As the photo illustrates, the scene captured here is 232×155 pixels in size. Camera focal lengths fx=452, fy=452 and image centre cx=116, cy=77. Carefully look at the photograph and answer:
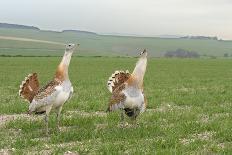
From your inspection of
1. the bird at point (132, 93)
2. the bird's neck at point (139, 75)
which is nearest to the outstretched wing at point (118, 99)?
the bird at point (132, 93)

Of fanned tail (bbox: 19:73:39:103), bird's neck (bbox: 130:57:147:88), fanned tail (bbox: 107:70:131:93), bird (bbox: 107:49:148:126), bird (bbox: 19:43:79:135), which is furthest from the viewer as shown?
fanned tail (bbox: 107:70:131:93)

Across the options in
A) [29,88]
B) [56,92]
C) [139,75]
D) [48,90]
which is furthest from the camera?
[29,88]

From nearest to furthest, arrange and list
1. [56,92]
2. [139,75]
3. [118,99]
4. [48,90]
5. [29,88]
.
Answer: [56,92] < [48,90] < [118,99] < [139,75] < [29,88]

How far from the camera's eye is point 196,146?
973 centimetres

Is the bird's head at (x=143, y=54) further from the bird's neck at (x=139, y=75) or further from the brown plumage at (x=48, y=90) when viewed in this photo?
the brown plumage at (x=48, y=90)

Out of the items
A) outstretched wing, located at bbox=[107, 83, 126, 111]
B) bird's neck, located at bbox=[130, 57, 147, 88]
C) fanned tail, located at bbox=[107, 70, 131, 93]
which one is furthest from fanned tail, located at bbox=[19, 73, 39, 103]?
bird's neck, located at bbox=[130, 57, 147, 88]

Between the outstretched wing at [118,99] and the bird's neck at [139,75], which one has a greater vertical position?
the bird's neck at [139,75]

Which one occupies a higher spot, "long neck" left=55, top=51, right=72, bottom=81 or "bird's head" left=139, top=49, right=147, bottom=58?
"bird's head" left=139, top=49, right=147, bottom=58

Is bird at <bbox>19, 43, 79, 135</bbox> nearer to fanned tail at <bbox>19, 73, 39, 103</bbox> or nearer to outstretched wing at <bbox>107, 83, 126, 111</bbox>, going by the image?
fanned tail at <bbox>19, 73, 39, 103</bbox>

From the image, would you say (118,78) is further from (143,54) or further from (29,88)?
(29,88)

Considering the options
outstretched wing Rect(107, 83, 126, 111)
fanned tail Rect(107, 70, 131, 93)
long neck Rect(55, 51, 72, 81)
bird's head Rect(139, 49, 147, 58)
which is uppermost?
bird's head Rect(139, 49, 147, 58)

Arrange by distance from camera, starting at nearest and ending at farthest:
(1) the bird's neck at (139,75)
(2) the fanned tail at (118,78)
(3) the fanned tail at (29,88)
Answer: (1) the bird's neck at (139,75) < (3) the fanned tail at (29,88) < (2) the fanned tail at (118,78)

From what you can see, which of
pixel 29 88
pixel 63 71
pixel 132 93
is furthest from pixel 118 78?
pixel 29 88

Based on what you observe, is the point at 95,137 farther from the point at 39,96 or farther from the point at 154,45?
the point at 154,45
